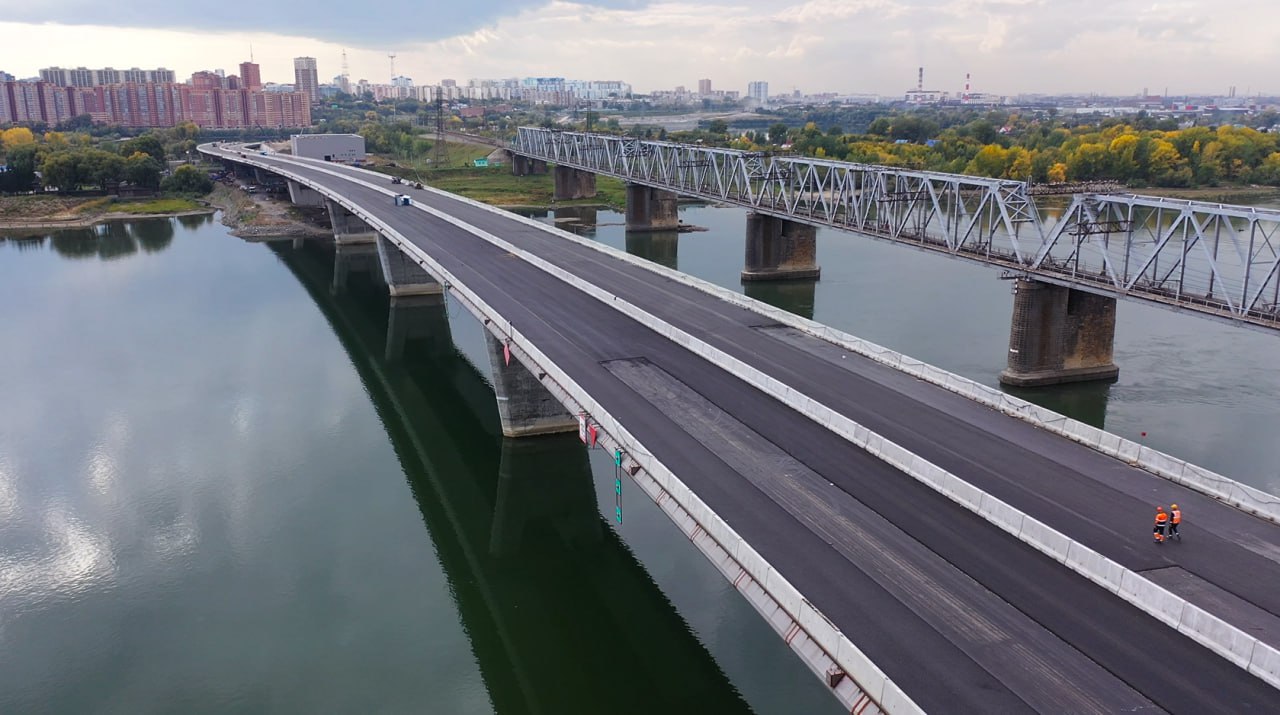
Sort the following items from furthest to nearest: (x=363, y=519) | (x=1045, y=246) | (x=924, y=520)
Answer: (x=1045, y=246), (x=363, y=519), (x=924, y=520)

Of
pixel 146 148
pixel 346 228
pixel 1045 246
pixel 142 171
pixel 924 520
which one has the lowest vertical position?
pixel 924 520

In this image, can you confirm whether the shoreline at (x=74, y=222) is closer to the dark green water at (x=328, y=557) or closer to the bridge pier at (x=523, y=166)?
the bridge pier at (x=523, y=166)

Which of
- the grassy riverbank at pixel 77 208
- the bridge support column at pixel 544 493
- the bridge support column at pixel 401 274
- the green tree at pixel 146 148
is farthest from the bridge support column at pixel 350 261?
the green tree at pixel 146 148

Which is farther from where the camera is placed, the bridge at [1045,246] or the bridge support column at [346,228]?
the bridge support column at [346,228]

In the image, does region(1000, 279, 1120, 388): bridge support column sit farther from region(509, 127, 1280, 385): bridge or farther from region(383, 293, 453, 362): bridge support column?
region(383, 293, 453, 362): bridge support column

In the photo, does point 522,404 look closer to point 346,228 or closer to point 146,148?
point 346,228

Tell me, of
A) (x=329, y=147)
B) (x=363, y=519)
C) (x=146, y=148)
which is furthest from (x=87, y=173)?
(x=363, y=519)

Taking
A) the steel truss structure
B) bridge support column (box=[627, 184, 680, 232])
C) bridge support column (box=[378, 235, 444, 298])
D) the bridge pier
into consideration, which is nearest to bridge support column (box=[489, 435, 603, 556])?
the steel truss structure

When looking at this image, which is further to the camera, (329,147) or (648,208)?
(329,147)
